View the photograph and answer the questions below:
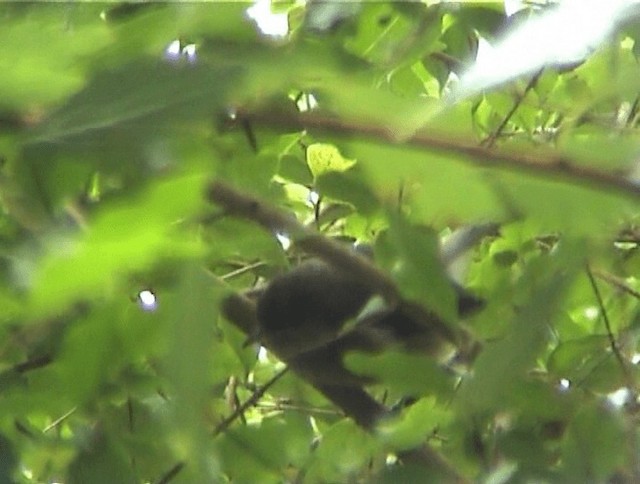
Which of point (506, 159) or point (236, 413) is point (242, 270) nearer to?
point (236, 413)

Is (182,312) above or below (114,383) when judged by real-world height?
above

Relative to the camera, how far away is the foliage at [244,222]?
240 mm

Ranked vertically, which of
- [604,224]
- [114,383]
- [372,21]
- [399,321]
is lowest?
[399,321]

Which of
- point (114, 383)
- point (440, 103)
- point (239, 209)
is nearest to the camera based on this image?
point (440, 103)

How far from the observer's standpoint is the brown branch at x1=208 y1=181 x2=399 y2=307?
1.22ft

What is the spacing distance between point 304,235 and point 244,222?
25 cm

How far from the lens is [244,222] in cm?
62

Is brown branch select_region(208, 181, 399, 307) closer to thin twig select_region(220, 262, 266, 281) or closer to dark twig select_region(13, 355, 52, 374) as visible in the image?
dark twig select_region(13, 355, 52, 374)

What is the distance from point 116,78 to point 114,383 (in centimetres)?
39

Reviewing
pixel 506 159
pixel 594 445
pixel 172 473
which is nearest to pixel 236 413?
pixel 172 473

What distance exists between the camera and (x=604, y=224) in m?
0.28

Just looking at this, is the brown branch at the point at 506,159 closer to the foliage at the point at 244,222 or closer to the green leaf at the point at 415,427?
the foliage at the point at 244,222

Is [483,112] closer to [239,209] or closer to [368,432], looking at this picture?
[368,432]

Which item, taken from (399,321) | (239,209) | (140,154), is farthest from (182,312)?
(399,321)
